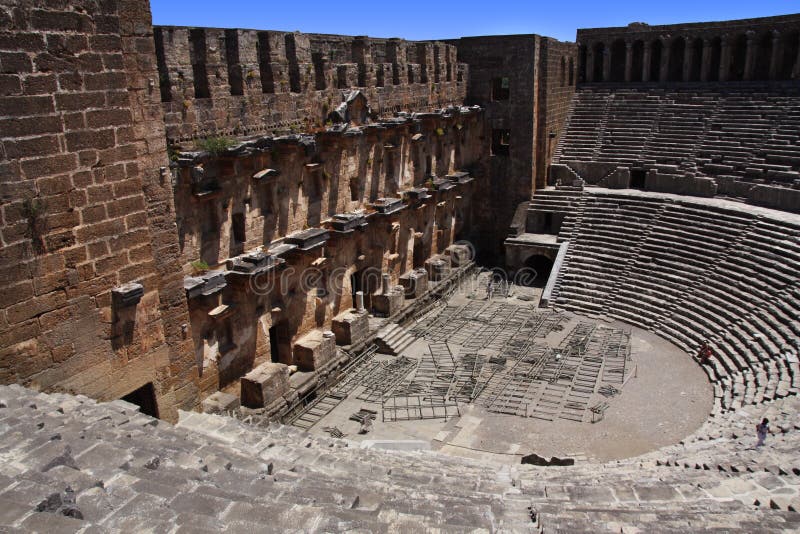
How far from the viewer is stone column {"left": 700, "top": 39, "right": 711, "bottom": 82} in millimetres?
26938

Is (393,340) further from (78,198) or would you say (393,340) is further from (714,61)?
(714,61)

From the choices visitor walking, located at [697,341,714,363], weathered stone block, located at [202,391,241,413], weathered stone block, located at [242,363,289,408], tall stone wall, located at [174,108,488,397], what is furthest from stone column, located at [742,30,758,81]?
weathered stone block, located at [202,391,241,413]

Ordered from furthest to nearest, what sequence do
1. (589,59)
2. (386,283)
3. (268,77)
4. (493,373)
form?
1. (589,59)
2. (386,283)
3. (493,373)
4. (268,77)

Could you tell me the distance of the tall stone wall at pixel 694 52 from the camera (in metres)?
25.6

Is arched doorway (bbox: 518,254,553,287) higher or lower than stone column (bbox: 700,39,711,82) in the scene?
lower

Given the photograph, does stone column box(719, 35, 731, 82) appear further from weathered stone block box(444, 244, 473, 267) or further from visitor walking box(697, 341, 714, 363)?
visitor walking box(697, 341, 714, 363)

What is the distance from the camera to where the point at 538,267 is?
24.0 m

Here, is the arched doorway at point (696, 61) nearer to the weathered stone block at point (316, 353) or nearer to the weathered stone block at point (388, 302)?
the weathered stone block at point (388, 302)

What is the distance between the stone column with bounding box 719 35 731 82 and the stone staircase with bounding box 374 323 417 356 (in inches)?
721

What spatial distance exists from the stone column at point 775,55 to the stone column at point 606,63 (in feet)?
20.8

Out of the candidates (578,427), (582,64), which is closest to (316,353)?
(578,427)

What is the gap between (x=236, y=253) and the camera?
1424 cm

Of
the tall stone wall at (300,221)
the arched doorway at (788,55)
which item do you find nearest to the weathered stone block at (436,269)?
the tall stone wall at (300,221)

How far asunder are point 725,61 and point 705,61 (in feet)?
2.50
